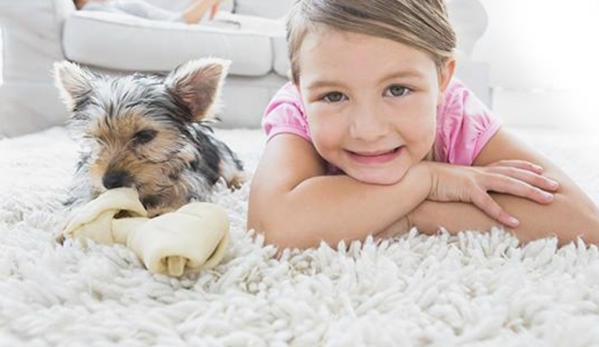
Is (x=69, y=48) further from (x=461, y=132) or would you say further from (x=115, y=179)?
(x=461, y=132)

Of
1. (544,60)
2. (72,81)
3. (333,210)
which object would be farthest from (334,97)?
(544,60)

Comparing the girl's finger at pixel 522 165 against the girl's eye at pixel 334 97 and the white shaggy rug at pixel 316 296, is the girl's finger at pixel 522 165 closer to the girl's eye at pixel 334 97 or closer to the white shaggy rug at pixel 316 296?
the white shaggy rug at pixel 316 296

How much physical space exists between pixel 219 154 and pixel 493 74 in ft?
13.0

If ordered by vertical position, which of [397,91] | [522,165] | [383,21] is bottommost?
[522,165]

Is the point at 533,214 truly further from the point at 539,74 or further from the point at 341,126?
the point at 539,74

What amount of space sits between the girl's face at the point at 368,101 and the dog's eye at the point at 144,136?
39 cm

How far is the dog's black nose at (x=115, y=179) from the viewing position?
3.97ft

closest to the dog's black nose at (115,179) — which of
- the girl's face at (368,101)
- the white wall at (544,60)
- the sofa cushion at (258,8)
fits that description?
the girl's face at (368,101)

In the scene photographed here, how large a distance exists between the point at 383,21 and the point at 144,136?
22.9 inches

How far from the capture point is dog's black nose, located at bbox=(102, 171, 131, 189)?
1.21 m

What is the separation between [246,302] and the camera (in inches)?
29.7

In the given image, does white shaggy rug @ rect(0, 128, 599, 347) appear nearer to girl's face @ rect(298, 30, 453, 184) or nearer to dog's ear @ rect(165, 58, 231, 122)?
girl's face @ rect(298, 30, 453, 184)

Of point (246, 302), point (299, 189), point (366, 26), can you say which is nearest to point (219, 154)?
point (299, 189)

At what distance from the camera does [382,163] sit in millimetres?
1061
